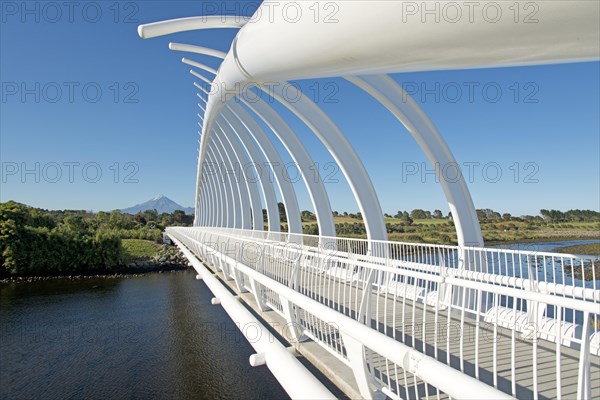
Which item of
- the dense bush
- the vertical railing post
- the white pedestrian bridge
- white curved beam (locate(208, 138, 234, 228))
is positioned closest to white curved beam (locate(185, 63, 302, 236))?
the white pedestrian bridge

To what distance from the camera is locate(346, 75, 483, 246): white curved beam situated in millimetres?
7766

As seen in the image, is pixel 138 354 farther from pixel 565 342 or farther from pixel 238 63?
pixel 565 342

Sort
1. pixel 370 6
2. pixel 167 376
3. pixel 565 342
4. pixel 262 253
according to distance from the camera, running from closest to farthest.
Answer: pixel 370 6 < pixel 565 342 < pixel 262 253 < pixel 167 376

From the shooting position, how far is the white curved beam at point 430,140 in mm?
7766

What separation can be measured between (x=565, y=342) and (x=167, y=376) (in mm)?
12340

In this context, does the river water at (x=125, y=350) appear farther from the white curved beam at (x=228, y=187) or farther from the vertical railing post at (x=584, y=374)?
the vertical railing post at (x=584, y=374)

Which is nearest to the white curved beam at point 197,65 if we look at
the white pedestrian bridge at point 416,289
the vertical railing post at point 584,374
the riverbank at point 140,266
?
the white pedestrian bridge at point 416,289

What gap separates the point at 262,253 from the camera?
6617 millimetres

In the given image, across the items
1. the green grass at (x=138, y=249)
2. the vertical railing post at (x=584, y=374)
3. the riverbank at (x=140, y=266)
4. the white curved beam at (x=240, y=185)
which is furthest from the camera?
the green grass at (x=138, y=249)

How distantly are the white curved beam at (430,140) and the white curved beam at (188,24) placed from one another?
4950mm

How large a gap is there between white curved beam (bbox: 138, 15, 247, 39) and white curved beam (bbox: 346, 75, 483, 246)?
195 inches

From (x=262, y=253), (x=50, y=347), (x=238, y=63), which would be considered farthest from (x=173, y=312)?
(x=238, y=63)

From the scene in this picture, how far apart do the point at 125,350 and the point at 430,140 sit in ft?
47.4

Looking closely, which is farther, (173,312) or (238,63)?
(173,312)
